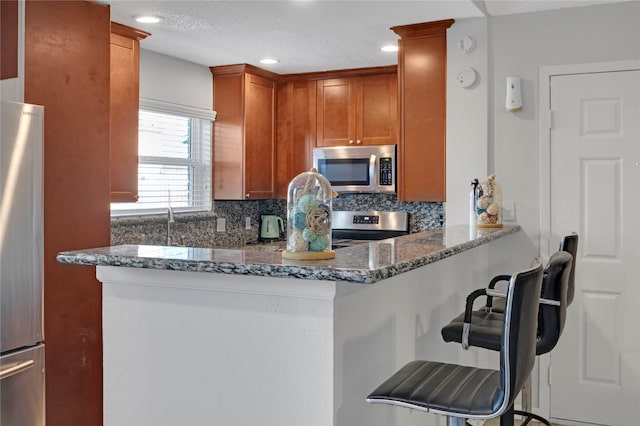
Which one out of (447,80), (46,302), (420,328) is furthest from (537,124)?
(46,302)

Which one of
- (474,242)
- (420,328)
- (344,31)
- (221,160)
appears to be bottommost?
(420,328)

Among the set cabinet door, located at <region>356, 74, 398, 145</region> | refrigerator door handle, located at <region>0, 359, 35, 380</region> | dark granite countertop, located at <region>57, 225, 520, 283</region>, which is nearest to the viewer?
dark granite countertop, located at <region>57, 225, 520, 283</region>

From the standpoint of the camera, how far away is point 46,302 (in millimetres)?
2658

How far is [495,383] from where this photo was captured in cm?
161

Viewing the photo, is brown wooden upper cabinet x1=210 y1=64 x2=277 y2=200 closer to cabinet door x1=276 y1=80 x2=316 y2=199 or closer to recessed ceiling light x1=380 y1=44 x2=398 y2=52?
cabinet door x1=276 y1=80 x2=316 y2=199

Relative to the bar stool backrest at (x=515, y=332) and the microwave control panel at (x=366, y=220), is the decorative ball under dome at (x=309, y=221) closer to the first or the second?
the bar stool backrest at (x=515, y=332)

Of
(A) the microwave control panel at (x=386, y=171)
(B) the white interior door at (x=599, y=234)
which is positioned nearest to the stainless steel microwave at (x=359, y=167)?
(A) the microwave control panel at (x=386, y=171)

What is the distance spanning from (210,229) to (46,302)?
Result: 2.00 metres

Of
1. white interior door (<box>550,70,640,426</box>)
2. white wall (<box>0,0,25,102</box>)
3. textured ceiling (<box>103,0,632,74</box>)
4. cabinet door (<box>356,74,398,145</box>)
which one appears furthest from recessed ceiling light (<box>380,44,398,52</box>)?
white wall (<box>0,0,25,102</box>)

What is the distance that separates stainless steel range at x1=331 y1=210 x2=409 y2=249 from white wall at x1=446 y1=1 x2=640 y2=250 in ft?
3.34

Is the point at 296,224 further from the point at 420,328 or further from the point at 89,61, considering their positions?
the point at 89,61

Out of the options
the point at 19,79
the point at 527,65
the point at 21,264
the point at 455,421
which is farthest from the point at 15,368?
the point at 527,65

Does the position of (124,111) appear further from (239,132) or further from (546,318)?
(546,318)

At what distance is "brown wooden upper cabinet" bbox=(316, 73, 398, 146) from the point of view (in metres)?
4.55
